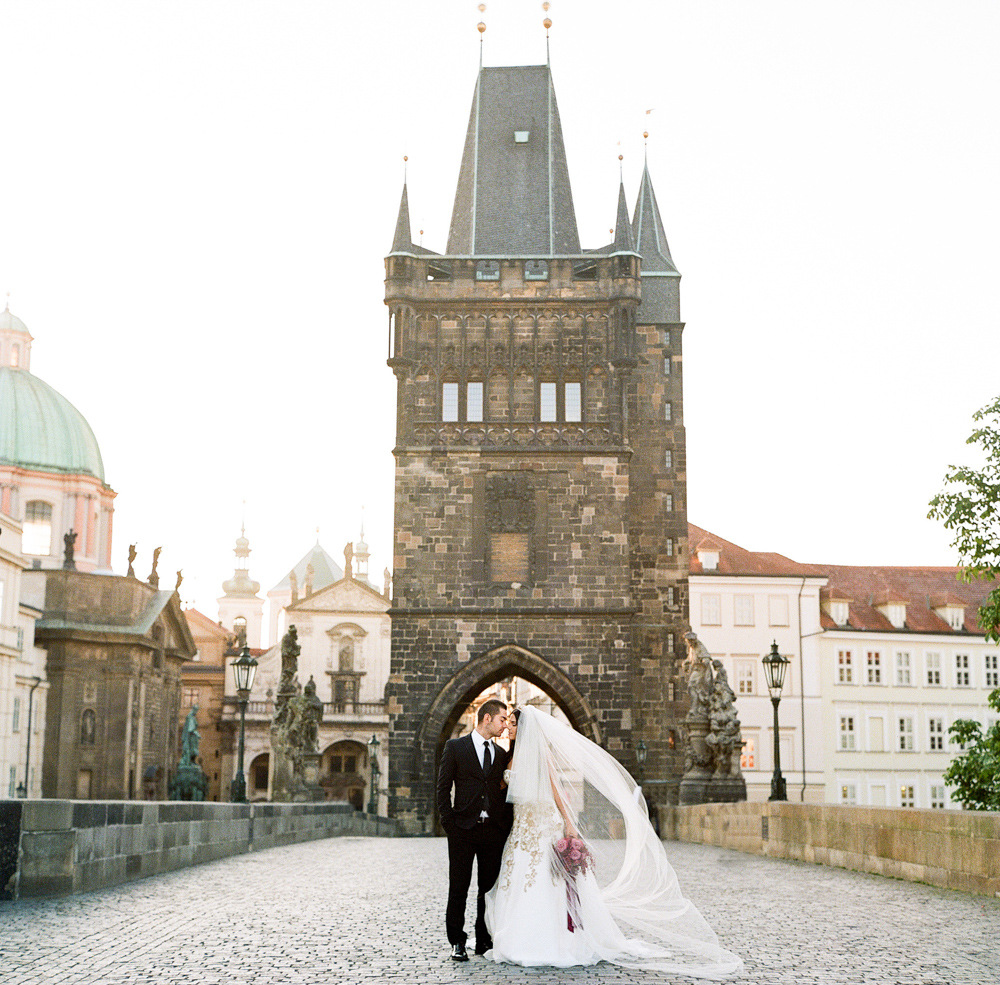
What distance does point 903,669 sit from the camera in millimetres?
52875

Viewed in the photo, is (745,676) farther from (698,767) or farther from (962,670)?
(698,767)

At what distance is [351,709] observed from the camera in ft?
221

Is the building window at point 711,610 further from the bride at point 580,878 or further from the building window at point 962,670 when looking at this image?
the bride at point 580,878

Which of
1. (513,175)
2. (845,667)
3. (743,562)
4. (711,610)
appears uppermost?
(513,175)

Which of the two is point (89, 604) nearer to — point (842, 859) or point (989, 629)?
point (989, 629)

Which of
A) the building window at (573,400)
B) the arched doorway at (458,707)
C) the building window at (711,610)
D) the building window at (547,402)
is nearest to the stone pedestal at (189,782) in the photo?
the arched doorway at (458,707)

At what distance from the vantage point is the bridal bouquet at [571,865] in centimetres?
750

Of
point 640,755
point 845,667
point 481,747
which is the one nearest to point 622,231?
point 640,755

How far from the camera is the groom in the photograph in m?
7.79

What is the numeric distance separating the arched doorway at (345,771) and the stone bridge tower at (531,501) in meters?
29.6

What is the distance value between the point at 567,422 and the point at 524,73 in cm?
1273

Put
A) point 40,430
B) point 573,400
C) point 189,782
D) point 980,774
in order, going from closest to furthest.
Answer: point 980,774 < point 573,400 < point 189,782 < point 40,430

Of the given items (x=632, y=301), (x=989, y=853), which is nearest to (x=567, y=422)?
(x=632, y=301)

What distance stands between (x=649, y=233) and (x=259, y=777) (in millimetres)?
35887
